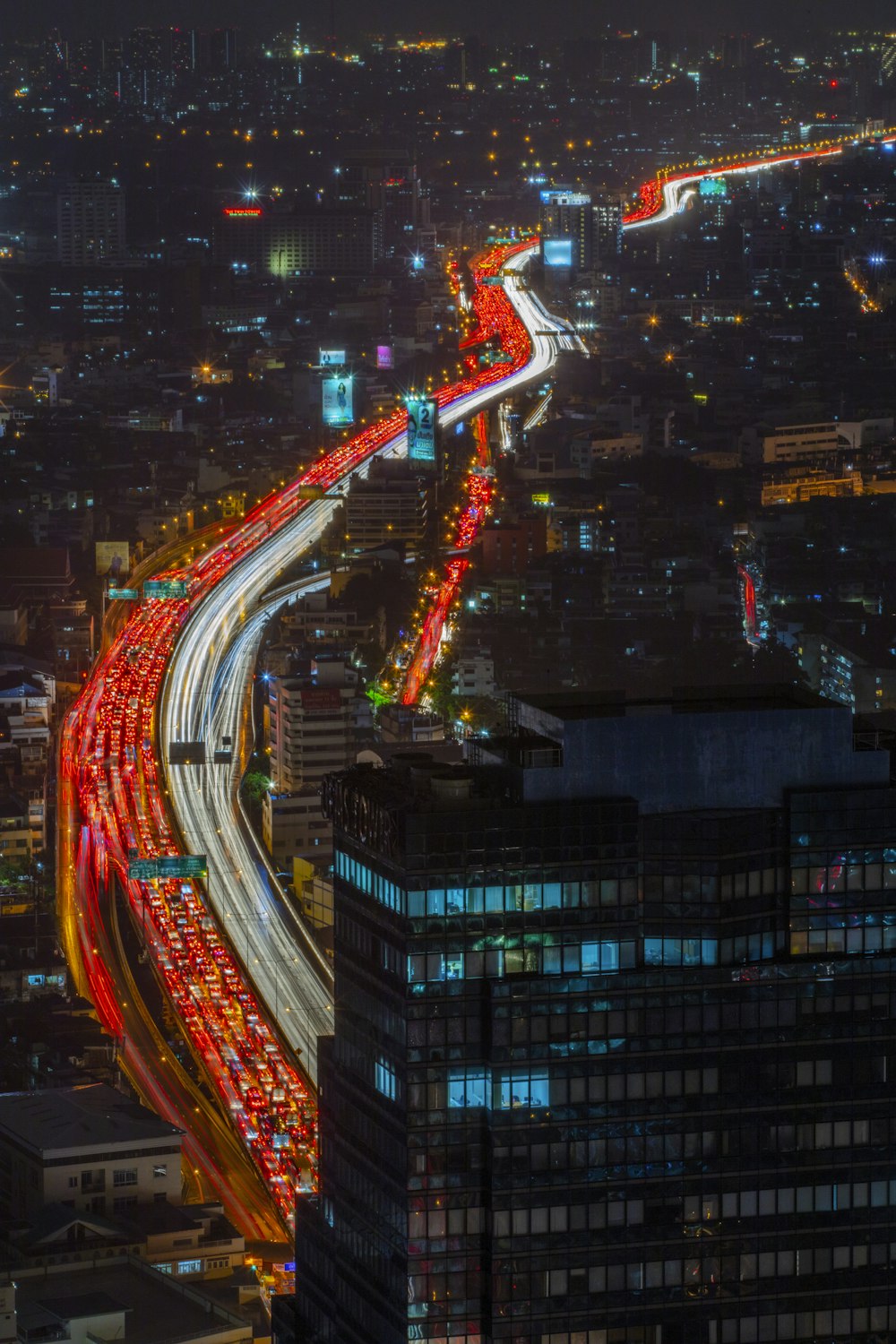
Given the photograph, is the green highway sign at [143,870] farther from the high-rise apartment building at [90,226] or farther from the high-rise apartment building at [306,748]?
the high-rise apartment building at [90,226]

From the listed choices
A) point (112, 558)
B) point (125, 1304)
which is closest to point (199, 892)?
point (125, 1304)

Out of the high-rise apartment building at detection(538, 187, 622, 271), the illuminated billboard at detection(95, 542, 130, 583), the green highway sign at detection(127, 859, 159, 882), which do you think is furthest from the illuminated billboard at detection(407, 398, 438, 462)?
the green highway sign at detection(127, 859, 159, 882)

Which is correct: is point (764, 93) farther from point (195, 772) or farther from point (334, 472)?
point (195, 772)

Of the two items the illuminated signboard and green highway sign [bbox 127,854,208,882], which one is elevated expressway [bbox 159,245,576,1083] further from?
the illuminated signboard

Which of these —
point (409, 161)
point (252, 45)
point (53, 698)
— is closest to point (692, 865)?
point (53, 698)

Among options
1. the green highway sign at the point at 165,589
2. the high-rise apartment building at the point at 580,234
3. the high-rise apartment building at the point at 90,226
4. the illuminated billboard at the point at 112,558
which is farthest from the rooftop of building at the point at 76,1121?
the high-rise apartment building at the point at 90,226

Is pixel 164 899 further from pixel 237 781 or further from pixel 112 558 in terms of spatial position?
pixel 112 558
